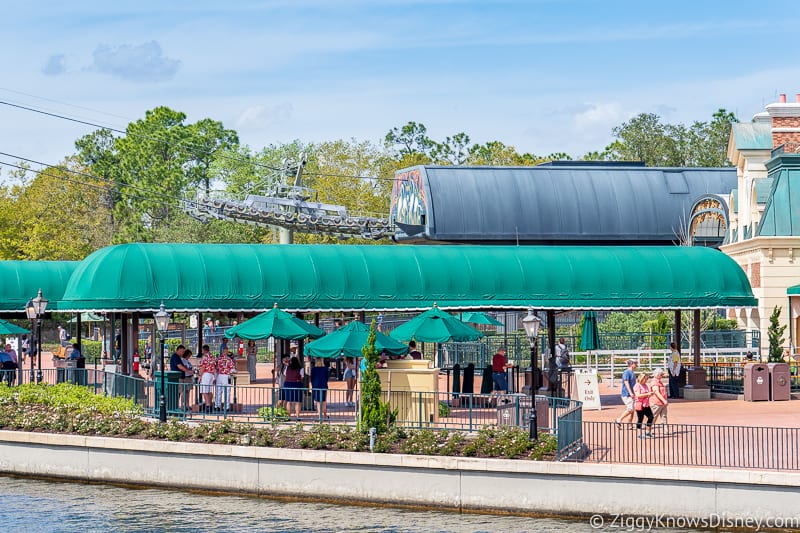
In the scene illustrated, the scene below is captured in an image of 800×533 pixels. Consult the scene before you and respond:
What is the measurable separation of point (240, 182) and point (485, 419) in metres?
75.5

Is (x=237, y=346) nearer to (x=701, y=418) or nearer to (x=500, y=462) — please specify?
(x=701, y=418)

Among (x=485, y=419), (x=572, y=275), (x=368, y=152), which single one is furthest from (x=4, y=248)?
(x=485, y=419)

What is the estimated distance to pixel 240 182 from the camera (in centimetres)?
10150

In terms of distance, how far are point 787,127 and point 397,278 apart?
22334mm

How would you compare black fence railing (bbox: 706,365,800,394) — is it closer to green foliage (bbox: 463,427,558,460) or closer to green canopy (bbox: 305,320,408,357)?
green canopy (bbox: 305,320,408,357)

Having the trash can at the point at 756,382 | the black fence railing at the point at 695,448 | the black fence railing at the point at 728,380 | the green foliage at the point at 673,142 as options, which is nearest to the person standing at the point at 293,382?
the black fence railing at the point at 695,448

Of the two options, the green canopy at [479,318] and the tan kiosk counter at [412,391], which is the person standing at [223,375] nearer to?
the tan kiosk counter at [412,391]

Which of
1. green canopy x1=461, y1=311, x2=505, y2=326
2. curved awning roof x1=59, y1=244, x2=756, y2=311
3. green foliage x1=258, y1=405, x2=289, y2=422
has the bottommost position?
green foliage x1=258, y1=405, x2=289, y2=422

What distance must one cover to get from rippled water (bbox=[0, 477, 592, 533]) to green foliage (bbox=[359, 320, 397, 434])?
1901mm

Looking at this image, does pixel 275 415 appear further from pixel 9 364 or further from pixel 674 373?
pixel 9 364

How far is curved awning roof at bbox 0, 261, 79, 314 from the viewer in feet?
151

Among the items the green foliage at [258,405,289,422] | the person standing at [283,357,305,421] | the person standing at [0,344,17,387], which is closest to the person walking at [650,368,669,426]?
the green foliage at [258,405,289,422]

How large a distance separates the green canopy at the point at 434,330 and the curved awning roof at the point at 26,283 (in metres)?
18.6

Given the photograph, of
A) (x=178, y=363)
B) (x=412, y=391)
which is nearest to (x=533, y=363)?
(x=412, y=391)
